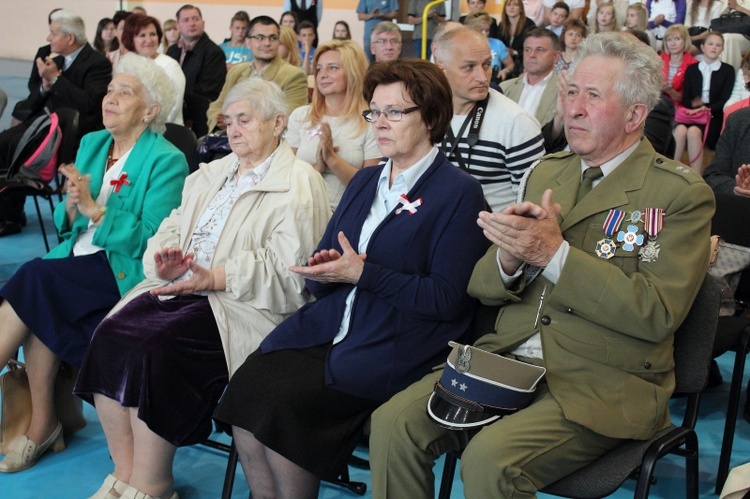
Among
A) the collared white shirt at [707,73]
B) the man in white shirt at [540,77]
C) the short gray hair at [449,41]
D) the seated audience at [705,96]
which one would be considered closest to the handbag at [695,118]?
the seated audience at [705,96]

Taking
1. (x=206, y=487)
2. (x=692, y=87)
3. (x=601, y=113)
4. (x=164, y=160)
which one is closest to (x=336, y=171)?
(x=164, y=160)

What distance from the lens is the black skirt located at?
230 cm

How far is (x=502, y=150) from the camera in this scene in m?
3.31

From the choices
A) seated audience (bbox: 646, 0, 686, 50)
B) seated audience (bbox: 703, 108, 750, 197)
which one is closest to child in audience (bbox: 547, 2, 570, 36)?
seated audience (bbox: 646, 0, 686, 50)

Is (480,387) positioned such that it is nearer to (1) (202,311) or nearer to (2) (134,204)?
(1) (202,311)

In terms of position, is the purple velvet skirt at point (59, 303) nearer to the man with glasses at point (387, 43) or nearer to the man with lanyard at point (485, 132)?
the man with lanyard at point (485, 132)

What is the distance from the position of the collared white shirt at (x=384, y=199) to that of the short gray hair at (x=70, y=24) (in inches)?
181

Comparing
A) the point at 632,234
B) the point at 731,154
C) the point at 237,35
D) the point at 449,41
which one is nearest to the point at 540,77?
the point at 731,154

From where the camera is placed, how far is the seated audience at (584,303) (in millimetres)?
1994

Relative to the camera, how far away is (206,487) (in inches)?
117

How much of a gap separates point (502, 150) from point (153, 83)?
139 centimetres

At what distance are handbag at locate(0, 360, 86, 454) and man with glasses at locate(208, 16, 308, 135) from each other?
2691mm

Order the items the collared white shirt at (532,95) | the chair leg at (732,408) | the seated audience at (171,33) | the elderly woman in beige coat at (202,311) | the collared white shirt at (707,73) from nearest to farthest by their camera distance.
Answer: the elderly woman in beige coat at (202,311), the chair leg at (732,408), the collared white shirt at (532,95), the collared white shirt at (707,73), the seated audience at (171,33)

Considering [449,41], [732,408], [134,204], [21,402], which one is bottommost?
[21,402]
